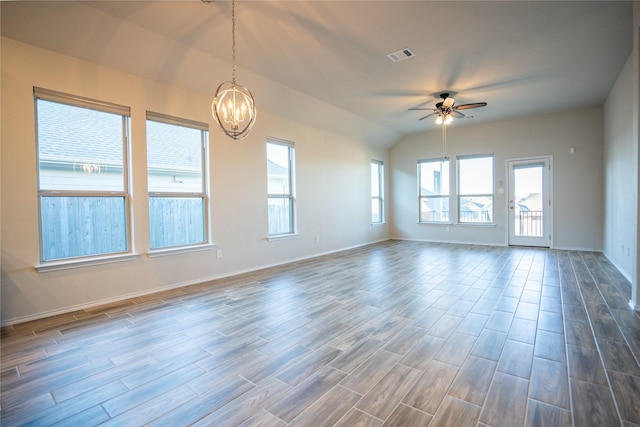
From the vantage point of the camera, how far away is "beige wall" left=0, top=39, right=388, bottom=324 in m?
2.99

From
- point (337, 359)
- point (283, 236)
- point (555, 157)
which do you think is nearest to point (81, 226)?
point (283, 236)

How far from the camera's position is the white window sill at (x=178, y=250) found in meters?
3.99

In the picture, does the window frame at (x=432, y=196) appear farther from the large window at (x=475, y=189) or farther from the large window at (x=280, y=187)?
the large window at (x=280, y=187)

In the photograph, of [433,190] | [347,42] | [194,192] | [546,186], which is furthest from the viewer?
[433,190]

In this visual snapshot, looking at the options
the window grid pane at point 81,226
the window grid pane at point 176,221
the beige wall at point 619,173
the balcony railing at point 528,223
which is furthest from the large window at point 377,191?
the window grid pane at point 81,226

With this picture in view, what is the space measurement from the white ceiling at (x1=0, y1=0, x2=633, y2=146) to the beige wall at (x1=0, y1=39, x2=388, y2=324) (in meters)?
0.27

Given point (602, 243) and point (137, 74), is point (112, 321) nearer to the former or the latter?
point (137, 74)

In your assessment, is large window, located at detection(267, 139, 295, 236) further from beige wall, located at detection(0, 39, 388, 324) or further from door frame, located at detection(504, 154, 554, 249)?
door frame, located at detection(504, 154, 554, 249)

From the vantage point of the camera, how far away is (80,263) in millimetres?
3383

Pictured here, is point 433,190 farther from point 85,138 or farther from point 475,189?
point 85,138

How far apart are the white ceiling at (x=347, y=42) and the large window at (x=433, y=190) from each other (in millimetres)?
3191

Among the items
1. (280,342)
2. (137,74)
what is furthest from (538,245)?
(137,74)

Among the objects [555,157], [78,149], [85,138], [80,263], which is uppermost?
[555,157]

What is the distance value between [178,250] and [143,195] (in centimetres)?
87
